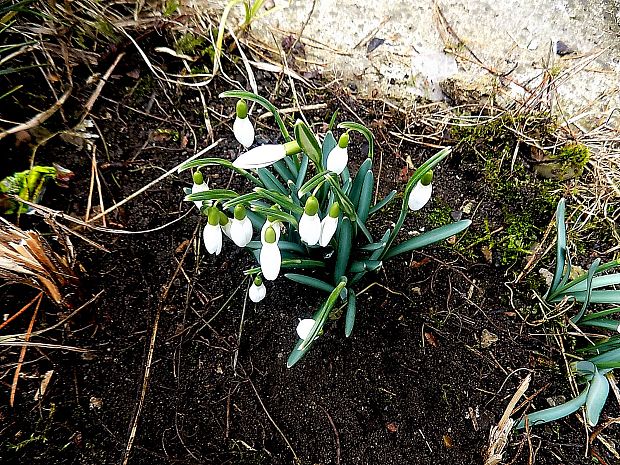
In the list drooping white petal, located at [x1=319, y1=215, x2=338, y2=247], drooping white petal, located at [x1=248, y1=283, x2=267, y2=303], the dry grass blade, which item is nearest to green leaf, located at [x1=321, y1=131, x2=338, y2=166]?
drooping white petal, located at [x1=319, y1=215, x2=338, y2=247]

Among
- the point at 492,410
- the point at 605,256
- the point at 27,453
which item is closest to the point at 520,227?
the point at 605,256

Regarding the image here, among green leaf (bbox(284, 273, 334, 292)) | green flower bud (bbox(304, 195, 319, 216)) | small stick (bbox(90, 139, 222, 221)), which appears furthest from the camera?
small stick (bbox(90, 139, 222, 221))

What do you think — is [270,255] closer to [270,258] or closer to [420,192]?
[270,258]

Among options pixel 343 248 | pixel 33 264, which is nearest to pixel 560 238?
pixel 343 248

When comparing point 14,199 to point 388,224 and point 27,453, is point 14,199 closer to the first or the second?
point 27,453

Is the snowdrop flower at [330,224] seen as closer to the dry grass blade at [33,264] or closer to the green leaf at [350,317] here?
the green leaf at [350,317]

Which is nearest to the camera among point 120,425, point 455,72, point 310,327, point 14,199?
point 310,327

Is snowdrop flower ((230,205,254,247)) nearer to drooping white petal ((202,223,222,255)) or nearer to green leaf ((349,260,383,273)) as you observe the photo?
drooping white petal ((202,223,222,255))
